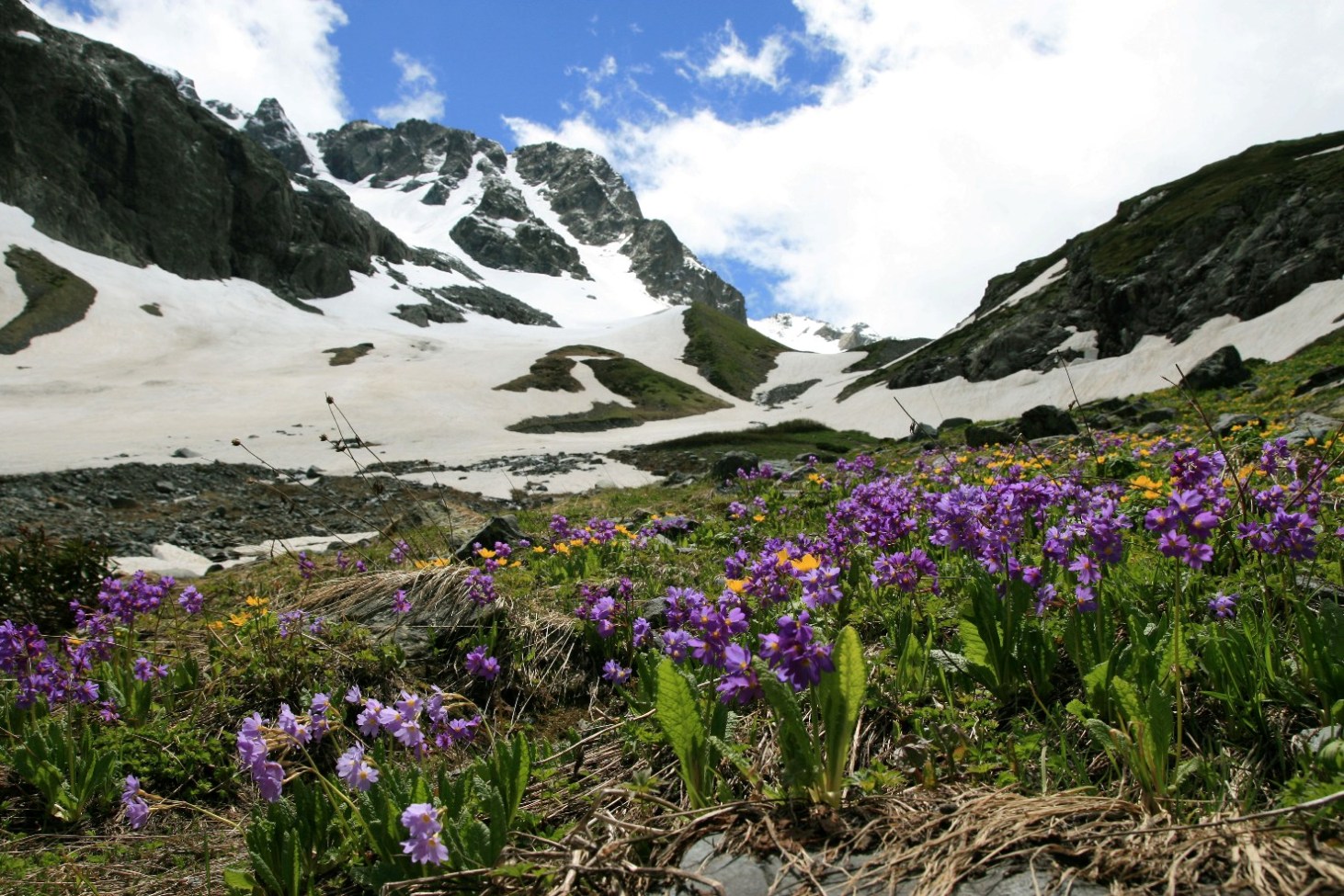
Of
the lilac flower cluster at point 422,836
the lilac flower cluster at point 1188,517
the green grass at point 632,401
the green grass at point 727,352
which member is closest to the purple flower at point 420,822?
the lilac flower cluster at point 422,836

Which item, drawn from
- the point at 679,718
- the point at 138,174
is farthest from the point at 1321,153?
the point at 138,174

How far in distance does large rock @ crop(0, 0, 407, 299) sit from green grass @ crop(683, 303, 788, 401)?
54732 millimetres

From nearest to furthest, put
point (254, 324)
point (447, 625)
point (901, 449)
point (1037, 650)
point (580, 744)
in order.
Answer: point (1037, 650) → point (580, 744) → point (447, 625) → point (901, 449) → point (254, 324)

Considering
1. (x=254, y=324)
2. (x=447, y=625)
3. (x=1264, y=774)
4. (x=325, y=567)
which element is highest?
(x=254, y=324)

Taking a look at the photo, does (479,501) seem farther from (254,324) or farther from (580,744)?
(254,324)

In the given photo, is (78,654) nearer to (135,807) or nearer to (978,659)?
(135,807)

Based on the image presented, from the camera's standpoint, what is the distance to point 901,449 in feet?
58.2

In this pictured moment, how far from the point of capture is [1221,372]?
19484mm

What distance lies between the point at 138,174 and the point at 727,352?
3017 inches

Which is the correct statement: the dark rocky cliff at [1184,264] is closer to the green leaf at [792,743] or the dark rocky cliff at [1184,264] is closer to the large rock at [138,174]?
the green leaf at [792,743]

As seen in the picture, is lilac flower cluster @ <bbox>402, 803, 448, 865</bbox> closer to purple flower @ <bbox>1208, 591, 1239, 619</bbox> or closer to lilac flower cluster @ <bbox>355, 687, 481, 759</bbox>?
lilac flower cluster @ <bbox>355, 687, 481, 759</bbox>

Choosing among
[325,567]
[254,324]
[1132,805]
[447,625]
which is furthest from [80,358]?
[1132,805]

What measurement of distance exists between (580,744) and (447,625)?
184cm

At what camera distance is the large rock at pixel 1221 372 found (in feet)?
63.7
